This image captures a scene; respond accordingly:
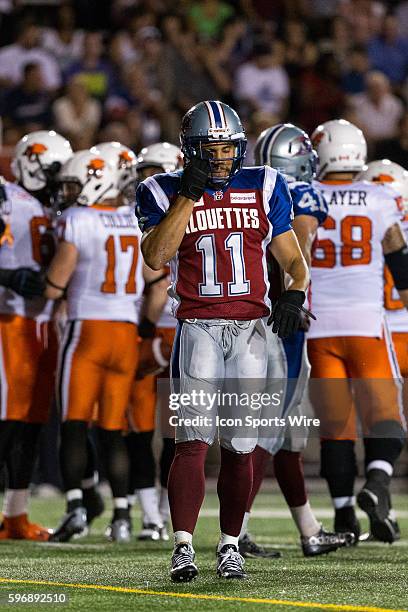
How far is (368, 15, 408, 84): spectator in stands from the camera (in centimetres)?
1451

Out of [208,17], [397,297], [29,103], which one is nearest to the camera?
[397,297]

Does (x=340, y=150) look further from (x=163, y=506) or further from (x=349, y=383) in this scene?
(x=163, y=506)

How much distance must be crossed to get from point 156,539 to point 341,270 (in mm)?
1804

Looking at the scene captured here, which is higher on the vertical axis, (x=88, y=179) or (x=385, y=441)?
(x=88, y=179)

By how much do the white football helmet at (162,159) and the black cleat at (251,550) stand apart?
249cm

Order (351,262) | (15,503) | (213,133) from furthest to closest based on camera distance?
(15,503) → (351,262) → (213,133)

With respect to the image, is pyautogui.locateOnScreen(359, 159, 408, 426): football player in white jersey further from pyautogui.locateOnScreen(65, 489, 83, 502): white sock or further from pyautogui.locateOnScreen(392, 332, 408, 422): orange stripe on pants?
pyautogui.locateOnScreen(65, 489, 83, 502): white sock

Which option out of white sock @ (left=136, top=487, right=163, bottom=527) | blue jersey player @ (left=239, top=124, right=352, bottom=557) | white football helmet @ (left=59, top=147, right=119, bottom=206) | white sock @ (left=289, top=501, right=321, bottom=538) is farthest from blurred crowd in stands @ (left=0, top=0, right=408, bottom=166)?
white sock @ (left=289, top=501, right=321, bottom=538)

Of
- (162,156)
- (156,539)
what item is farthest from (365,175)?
(156,539)

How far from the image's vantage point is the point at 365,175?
8203mm

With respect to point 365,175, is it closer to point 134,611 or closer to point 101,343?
point 101,343

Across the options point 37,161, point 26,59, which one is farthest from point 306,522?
point 26,59

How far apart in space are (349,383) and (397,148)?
5488 millimetres

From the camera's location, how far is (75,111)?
500 inches
